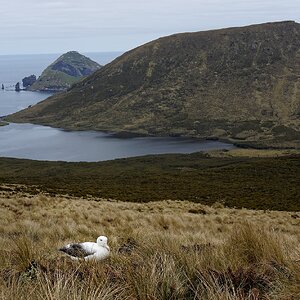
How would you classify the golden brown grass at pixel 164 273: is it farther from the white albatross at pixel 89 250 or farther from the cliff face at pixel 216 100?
the cliff face at pixel 216 100

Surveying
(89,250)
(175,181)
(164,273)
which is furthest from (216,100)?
(164,273)

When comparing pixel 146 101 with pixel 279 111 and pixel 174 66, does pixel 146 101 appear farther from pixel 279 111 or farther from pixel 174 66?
pixel 279 111

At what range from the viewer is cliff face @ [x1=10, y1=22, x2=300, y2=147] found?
149 meters

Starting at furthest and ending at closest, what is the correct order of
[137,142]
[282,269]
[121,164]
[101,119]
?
[101,119]
[137,142]
[121,164]
[282,269]

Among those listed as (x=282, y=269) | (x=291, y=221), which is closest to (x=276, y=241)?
(x=282, y=269)

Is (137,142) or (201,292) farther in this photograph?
(137,142)

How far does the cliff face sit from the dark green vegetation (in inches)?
2055

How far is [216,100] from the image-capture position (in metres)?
169

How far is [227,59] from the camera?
192375 millimetres

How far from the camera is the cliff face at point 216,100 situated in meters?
149

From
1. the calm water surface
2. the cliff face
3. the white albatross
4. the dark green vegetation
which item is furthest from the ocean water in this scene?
the white albatross

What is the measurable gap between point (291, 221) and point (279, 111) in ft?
457

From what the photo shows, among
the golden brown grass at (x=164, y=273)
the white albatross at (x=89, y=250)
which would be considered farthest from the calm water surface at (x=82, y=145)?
the golden brown grass at (x=164, y=273)

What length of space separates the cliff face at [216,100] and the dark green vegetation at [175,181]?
5219cm
